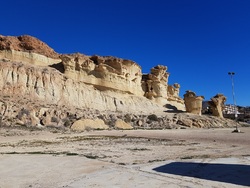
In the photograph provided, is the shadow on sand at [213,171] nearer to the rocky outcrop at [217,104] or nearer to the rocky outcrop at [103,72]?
the rocky outcrop at [103,72]

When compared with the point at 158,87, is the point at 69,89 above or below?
below

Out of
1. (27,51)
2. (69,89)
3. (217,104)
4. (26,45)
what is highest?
(26,45)

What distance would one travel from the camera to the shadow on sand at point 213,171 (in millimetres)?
6957

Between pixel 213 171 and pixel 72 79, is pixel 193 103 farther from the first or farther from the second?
pixel 213 171

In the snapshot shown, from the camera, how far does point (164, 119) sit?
5806 centimetres

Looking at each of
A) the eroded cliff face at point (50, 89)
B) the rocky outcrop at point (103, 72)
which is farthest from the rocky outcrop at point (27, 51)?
the eroded cliff face at point (50, 89)

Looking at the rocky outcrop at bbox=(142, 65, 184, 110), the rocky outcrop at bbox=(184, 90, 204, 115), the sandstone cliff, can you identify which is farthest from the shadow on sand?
the rocky outcrop at bbox=(142, 65, 184, 110)

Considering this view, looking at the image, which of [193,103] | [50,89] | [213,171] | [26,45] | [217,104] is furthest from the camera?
[217,104]

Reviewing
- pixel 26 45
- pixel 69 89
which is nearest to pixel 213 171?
pixel 69 89

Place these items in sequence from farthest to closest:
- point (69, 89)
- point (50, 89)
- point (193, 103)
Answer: point (193, 103) < point (69, 89) < point (50, 89)

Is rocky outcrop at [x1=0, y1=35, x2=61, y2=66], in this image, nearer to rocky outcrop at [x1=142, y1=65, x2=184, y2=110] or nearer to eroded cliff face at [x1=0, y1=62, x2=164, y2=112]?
eroded cliff face at [x1=0, y1=62, x2=164, y2=112]

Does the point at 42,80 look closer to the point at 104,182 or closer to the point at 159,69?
the point at 159,69

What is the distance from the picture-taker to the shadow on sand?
6.96 meters

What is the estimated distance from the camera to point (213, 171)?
8055 mm
